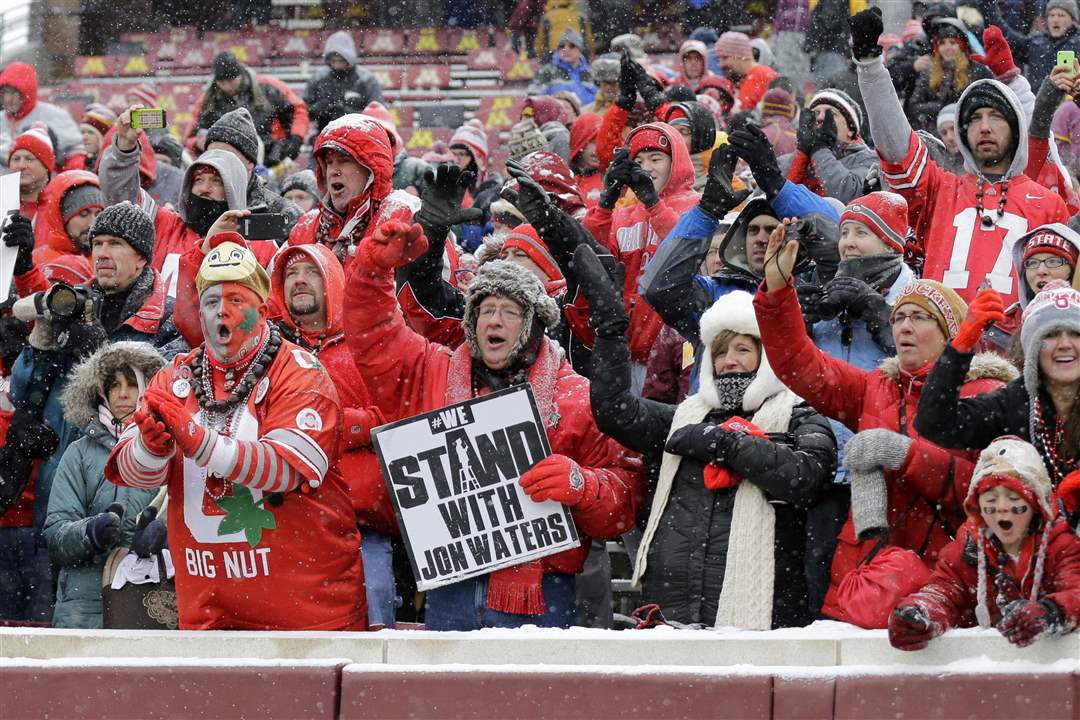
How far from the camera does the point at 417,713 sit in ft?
17.2

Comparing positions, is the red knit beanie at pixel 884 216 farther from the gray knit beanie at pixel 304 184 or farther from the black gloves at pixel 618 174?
the gray knit beanie at pixel 304 184

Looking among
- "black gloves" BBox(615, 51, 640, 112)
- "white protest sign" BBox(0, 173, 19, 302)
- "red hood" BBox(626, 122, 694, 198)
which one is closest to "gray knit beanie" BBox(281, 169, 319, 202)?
"black gloves" BBox(615, 51, 640, 112)

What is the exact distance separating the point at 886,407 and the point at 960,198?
2103mm

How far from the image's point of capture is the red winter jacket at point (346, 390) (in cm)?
645

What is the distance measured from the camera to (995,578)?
514 centimetres

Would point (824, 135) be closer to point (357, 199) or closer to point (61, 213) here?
point (357, 199)

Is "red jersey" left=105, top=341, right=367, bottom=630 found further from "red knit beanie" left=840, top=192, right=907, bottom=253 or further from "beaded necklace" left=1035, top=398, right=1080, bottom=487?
"red knit beanie" left=840, top=192, right=907, bottom=253

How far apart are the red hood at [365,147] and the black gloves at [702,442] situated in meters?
2.07

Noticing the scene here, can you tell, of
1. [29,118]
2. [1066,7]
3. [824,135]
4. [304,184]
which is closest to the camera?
[824,135]

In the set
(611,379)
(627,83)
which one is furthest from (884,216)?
(627,83)

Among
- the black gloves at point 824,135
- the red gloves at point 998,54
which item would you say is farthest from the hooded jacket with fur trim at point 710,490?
the red gloves at point 998,54

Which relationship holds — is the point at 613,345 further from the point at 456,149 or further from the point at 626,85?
the point at 456,149

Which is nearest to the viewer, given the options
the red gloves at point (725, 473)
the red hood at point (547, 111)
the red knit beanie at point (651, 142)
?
the red gloves at point (725, 473)

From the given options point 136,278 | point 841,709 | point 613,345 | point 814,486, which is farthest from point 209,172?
point 841,709
